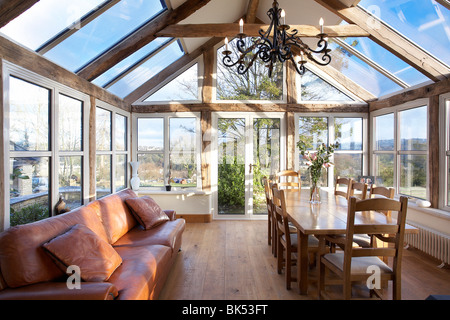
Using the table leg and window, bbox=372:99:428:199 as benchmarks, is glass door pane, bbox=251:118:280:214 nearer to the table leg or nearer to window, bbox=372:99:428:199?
window, bbox=372:99:428:199

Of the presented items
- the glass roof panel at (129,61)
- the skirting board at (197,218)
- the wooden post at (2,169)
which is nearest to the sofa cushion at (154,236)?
the wooden post at (2,169)

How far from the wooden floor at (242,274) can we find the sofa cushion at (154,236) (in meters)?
0.40

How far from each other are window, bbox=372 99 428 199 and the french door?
1.83m

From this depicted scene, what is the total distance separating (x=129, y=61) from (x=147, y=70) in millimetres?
687

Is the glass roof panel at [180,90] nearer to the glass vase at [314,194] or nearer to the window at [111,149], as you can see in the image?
the window at [111,149]

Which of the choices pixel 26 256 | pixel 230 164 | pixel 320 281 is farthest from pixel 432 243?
Answer: pixel 26 256

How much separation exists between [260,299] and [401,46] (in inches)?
149

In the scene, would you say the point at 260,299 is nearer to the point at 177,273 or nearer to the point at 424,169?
the point at 177,273

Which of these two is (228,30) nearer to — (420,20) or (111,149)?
(420,20)

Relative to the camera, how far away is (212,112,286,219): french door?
556 centimetres

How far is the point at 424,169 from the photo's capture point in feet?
13.4

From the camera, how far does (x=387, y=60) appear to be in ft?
14.1

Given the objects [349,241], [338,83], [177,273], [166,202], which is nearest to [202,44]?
[338,83]

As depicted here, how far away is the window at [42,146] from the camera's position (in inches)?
93.3
